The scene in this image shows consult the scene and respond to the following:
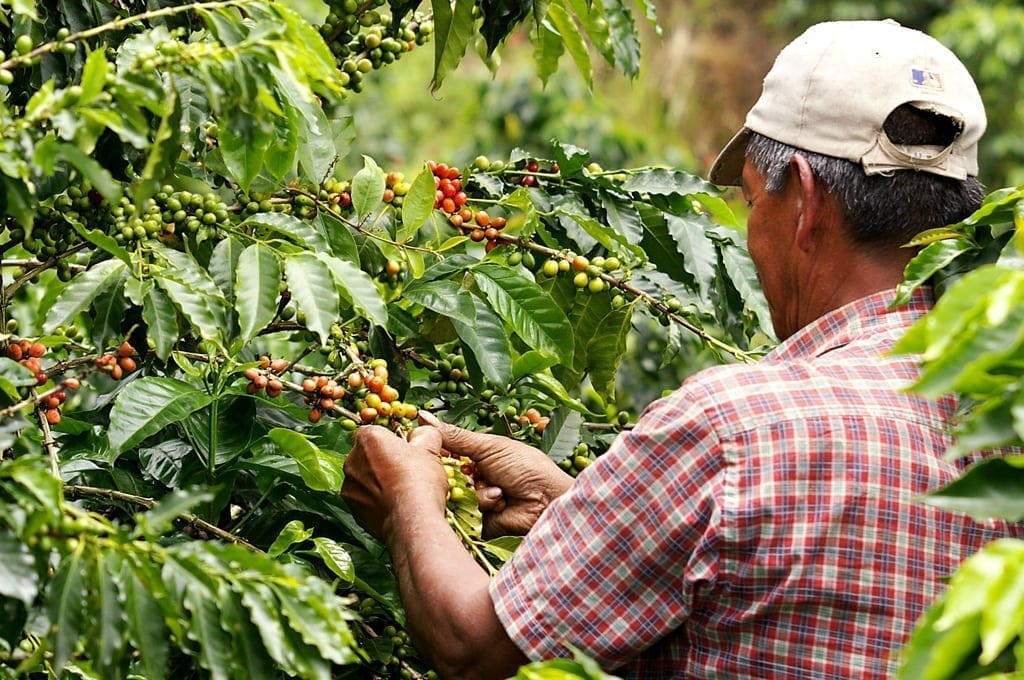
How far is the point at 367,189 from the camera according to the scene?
2090mm

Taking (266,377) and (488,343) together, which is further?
(488,343)

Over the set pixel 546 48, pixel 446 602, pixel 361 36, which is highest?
pixel 361 36

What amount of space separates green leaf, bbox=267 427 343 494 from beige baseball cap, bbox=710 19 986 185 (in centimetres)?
83

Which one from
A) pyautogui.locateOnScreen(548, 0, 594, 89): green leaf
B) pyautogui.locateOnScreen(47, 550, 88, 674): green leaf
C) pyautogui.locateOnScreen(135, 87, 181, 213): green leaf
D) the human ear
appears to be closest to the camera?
pyautogui.locateOnScreen(47, 550, 88, 674): green leaf

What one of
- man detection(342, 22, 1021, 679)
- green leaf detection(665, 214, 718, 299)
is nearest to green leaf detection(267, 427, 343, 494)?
man detection(342, 22, 1021, 679)

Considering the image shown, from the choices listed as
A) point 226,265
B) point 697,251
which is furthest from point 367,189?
point 697,251

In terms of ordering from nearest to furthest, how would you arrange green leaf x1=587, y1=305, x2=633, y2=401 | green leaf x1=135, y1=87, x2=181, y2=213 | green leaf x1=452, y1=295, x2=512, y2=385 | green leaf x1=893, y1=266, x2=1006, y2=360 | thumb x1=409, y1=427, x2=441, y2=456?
green leaf x1=893, y1=266, x2=1006, y2=360
green leaf x1=135, y1=87, x2=181, y2=213
thumb x1=409, y1=427, x2=441, y2=456
green leaf x1=452, y1=295, x2=512, y2=385
green leaf x1=587, y1=305, x2=633, y2=401

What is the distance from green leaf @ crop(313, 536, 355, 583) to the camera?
180 centimetres

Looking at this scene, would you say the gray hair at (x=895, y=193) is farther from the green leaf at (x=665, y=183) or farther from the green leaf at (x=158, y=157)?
the green leaf at (x=158, y=157)

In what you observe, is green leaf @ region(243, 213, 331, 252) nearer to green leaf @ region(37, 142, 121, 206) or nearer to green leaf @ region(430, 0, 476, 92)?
green leaf @ region(430, 0, 476, 92)

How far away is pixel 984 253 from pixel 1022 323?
2.13 feet

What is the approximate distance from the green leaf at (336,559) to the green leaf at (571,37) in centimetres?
112

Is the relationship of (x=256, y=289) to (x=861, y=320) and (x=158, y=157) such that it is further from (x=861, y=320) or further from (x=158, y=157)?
(x=861, y=320)

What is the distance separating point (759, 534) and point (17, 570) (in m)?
0.83
